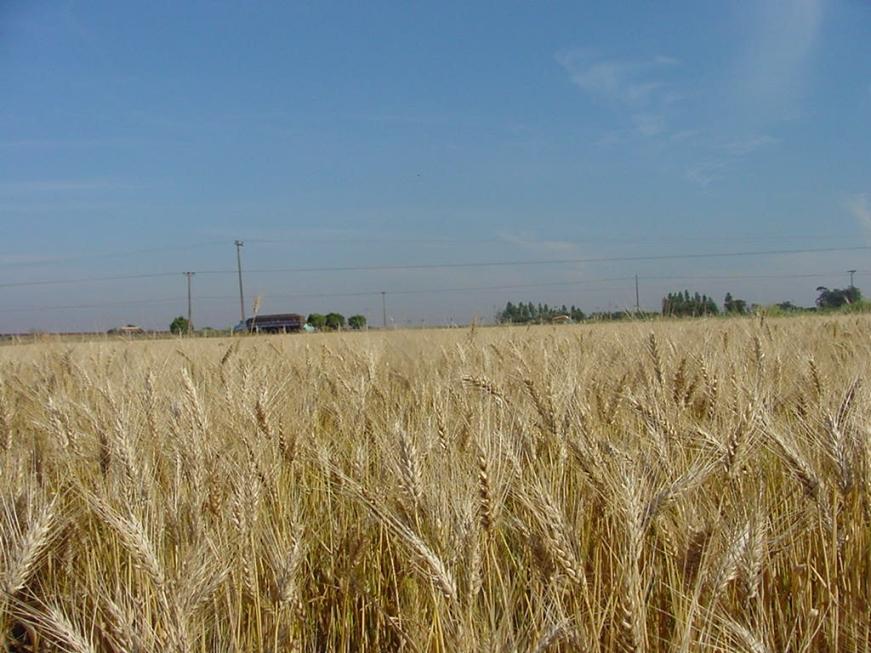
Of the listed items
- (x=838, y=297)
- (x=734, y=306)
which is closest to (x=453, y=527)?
(x=734, y=306)

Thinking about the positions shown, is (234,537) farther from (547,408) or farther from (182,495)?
(547,408)

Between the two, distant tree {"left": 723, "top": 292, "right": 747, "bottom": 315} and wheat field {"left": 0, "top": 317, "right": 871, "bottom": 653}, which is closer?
wheat field {"left": 0, "top": 317, "right": 871, "bottom": 653}

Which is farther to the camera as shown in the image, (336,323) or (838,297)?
(838,297)

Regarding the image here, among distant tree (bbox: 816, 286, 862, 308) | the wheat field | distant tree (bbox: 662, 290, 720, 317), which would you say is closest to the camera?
the wheat field

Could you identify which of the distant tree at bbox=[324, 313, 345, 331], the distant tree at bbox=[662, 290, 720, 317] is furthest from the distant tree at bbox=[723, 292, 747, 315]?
the distant tree at bbox=[324, 313, 345, 331]

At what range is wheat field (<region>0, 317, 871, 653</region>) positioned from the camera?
1.19 meters

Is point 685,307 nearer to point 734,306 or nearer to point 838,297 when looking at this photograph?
point 734,306

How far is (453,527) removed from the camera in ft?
4.13

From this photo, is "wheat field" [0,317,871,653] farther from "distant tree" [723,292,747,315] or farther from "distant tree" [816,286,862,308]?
"distant tree" [816,286,862,308]

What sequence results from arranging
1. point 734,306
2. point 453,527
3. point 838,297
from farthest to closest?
point 838,297, point 734,306, point 453,527

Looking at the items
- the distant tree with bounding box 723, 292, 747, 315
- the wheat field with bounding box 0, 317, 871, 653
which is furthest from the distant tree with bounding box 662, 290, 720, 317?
the wheat field with bounding box 0, 317, 871, 653

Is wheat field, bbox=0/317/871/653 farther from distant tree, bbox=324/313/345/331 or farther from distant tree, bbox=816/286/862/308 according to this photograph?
distant tree, bbox=816/286/862/308

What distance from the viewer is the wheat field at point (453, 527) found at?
1.19 metres

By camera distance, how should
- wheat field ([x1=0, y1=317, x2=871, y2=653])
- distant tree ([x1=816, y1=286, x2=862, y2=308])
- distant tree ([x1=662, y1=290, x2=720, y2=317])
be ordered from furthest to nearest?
distant tree ([x1=816, y1=286, x2=862, y2=308]) < distant tree ([x1=662, y1=290, x2=720, y2=317]) < wheat field ([x1=0, y1=317, x2=871, y2=653])
